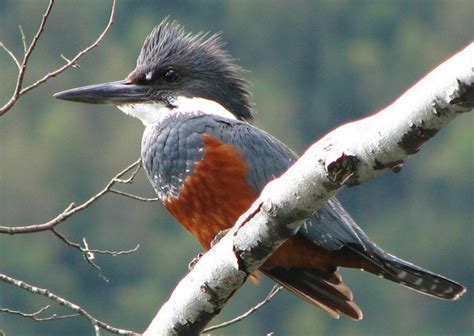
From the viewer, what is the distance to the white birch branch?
11.1 ft

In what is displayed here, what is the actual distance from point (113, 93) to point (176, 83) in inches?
11.1

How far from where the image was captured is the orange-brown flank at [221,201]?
16.6 feet

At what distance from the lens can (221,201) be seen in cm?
505

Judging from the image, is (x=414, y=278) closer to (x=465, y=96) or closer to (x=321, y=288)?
(x=321, y=288)

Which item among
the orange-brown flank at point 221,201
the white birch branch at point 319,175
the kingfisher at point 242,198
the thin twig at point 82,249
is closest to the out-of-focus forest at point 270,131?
the kingfisher at point 242,198

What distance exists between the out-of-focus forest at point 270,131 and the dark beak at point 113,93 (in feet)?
53.6

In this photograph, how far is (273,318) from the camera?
28250 millimetres

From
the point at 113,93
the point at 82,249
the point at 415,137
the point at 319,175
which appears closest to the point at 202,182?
the point at 82,249

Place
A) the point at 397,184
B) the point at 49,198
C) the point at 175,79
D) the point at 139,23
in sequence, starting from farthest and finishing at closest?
the point at 397,184, the point at 139,23, the point at 49,198, the point at 175,79

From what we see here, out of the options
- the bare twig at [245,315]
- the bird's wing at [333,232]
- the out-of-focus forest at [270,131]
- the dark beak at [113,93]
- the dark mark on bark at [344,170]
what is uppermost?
the out-of-focus forest at [270,131]

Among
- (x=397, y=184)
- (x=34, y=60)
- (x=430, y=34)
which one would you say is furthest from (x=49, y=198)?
(x=430, y=34)

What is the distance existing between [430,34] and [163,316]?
33418 mm

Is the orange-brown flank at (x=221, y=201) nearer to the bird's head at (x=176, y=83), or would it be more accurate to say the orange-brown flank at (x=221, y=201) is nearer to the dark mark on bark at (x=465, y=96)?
the bird's head at (x=176, y=83)

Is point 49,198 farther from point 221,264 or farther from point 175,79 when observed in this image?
point 221,264
